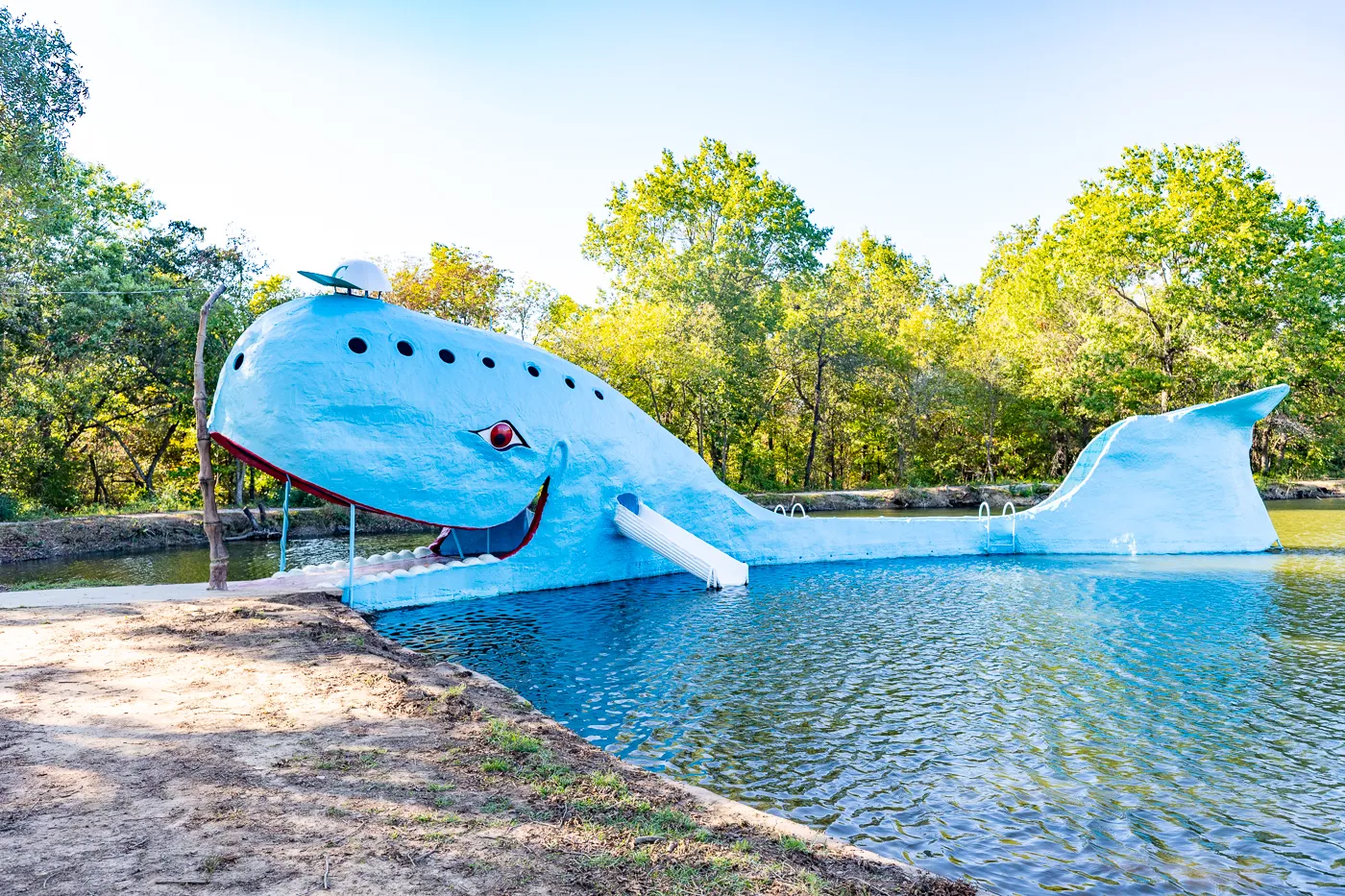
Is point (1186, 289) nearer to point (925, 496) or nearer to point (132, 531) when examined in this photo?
point (925, 496)

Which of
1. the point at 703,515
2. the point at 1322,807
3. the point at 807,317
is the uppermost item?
the point at 807,317

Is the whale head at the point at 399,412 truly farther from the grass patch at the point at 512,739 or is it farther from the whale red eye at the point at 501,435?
the grass patch at the point at 512,739

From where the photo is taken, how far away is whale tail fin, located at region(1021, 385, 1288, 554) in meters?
20.0

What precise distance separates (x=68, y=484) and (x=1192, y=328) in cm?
4637

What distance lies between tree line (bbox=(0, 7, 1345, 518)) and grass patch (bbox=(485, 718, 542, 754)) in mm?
21628

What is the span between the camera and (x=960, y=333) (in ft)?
163

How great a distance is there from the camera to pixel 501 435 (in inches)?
555

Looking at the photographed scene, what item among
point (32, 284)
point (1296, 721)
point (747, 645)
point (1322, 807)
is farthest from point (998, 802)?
point (32, 284)

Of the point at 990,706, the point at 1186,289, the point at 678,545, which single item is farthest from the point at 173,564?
the point at 1186,289

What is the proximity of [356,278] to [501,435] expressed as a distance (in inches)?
136

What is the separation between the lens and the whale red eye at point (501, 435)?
1395 cm

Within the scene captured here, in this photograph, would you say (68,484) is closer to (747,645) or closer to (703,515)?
(703,515)

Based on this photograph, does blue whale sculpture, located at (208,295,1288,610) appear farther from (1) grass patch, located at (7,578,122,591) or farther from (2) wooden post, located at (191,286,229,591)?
(1) grass patch, located at (7,578,122,591)

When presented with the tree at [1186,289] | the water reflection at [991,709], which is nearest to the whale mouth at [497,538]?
the water reflection at [991,709]
